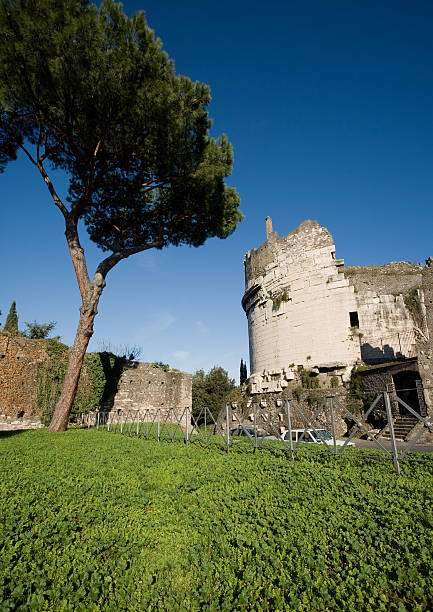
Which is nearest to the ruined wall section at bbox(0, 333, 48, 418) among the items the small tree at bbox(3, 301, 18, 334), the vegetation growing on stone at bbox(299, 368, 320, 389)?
the vegetation growing on stone at bbox(299, 368, 320, 389)

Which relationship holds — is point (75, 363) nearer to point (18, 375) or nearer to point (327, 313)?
point (18, 375)

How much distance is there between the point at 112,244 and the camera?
16.4m

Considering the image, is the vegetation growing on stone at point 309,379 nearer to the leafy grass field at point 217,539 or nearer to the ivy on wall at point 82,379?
the leafy grass field at point 217,539

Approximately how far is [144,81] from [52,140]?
5.01m

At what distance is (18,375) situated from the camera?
1520 cm

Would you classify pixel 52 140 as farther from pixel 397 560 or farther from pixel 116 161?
pixel 397 560

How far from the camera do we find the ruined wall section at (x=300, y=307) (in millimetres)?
16281

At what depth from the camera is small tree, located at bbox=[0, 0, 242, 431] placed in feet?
35.4

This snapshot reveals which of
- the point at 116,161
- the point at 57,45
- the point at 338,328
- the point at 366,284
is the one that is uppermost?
the point at 57,45

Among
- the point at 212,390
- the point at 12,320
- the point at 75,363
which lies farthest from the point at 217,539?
the point at 12,320

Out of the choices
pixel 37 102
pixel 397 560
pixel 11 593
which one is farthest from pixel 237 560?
pixel 37 102

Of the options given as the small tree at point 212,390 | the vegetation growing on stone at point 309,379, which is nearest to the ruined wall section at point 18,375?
the vegetation growing on stone at point 309,379

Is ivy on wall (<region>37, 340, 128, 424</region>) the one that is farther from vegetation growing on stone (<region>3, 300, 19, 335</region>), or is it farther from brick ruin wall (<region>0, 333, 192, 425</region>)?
vegetation growing on stone (<region>3, 300, 19, 335</region>)

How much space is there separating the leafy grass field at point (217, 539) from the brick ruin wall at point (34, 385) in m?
7.47
